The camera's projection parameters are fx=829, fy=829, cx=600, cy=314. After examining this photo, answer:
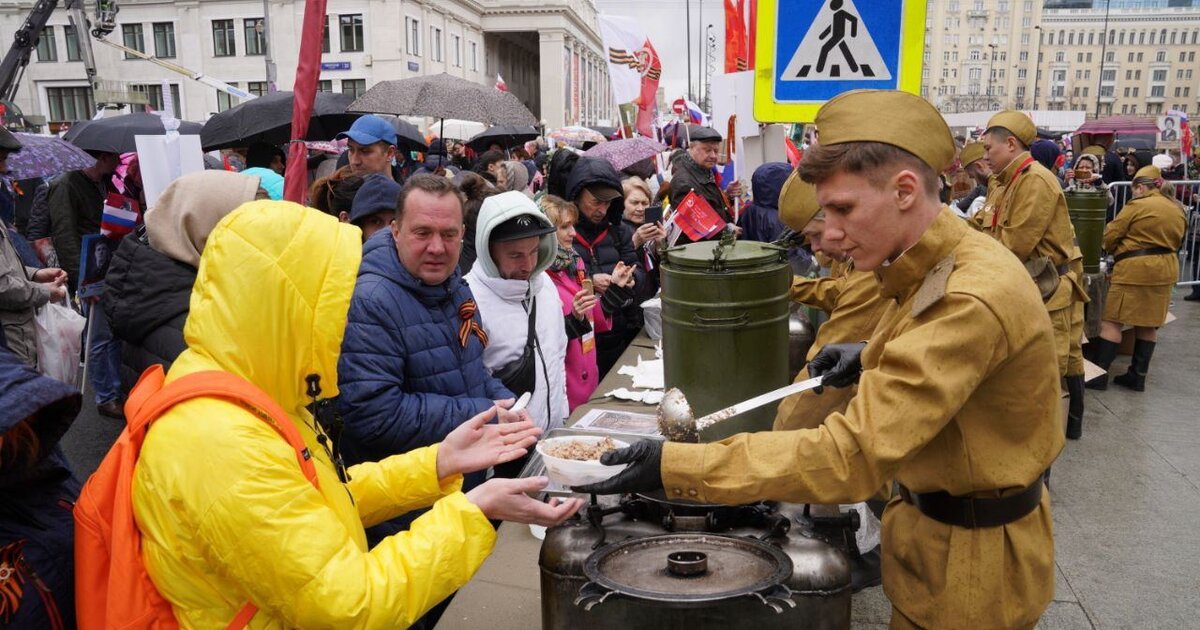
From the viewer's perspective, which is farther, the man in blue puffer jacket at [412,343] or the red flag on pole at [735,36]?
the red flag on pole at [735,36]

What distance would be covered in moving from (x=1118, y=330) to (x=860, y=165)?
7767 mm

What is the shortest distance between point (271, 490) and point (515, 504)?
1.94 ft

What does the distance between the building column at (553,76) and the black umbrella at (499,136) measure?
194ft

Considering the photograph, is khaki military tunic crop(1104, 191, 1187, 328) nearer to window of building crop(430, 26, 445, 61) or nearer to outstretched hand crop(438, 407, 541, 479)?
outstretched hand crop(438, 407, 541, 479)

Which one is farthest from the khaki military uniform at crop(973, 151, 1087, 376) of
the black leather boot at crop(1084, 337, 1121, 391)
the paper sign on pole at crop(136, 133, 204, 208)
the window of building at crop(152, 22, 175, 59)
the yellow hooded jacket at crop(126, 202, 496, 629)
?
the window of building at crop(152, 22, 175, 59)

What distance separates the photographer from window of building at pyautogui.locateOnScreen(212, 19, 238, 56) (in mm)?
56531

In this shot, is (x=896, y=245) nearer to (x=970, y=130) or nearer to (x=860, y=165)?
(x=860, y=165)

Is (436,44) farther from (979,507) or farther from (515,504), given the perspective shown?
(979,507)

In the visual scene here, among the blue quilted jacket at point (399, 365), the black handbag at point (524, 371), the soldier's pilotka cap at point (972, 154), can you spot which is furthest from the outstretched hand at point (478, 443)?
the soldier's pilotka cap at point (972, 154)

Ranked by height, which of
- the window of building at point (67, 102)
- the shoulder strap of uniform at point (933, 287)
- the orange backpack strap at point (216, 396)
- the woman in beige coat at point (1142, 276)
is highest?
the window of building at point (67, 102)

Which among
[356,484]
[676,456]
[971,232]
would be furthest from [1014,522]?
[356,484]

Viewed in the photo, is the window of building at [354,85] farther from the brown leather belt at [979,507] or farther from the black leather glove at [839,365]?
the brown leather belt at [979,507]

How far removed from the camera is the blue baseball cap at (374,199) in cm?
455

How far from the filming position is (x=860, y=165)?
76.4 inches
